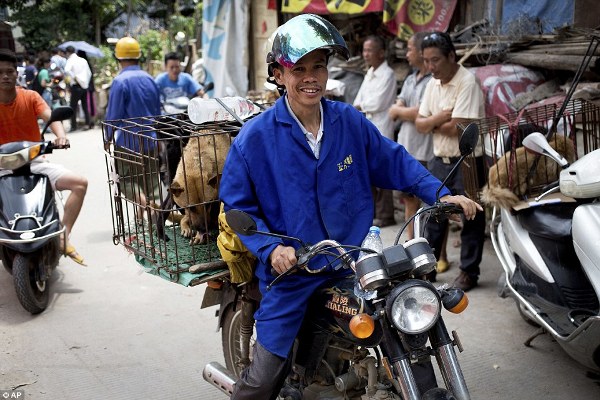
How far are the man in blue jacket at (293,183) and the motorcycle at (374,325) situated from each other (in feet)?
0.49

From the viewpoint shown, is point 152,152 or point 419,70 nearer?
point 152,152

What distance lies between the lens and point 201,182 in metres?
3.64

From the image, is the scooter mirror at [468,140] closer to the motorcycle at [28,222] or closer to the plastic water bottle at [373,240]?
the plastic water bottle at [373,240]

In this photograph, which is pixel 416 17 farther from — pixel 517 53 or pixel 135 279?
pixel 135 279

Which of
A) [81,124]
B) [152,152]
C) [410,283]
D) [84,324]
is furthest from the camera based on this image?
[81,124]

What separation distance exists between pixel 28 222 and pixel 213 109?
2443 millimetres

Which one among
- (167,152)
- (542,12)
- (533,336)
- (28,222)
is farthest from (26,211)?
(542,12)

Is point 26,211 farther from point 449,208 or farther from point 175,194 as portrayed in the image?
point 449,208

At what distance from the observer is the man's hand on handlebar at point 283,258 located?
2584 millimetres

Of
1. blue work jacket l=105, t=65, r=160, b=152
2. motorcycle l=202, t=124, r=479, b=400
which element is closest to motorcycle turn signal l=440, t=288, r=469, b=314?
motorcycle l=202, t=124, r=479, b=400

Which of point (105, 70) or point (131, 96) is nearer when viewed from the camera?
point (131, 96)

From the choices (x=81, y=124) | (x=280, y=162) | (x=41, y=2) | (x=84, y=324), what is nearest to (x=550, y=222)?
(x=280, y=162)

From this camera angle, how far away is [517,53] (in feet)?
22.3

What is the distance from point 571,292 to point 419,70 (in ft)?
10.3
